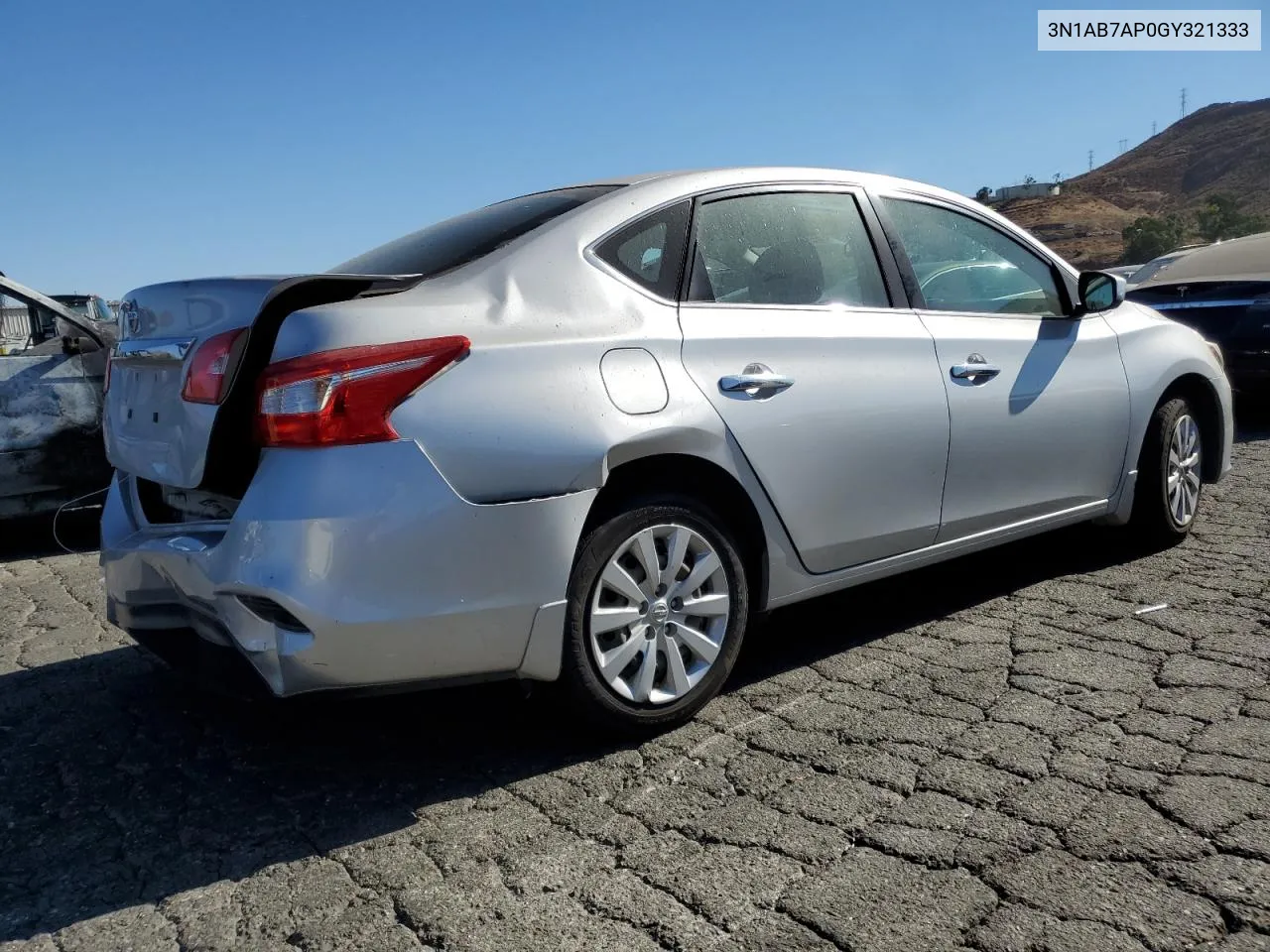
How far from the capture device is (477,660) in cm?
279

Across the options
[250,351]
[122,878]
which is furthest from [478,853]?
[250,351]

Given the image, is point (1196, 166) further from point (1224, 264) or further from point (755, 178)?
point (755, 178)

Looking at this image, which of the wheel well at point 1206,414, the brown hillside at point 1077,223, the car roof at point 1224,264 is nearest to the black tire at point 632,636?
the wheel well at point 1206,414

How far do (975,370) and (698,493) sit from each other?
1298 millimetres

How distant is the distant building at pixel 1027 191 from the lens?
7019cm

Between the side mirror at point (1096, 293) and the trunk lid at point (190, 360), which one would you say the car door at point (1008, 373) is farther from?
the trunk lid at point (190, 360)

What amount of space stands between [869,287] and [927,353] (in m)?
0.30

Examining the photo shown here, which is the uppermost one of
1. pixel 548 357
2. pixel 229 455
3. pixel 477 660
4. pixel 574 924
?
pixel 548 357

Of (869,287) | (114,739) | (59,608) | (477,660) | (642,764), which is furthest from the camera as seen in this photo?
(59,608)

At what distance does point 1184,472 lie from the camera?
199 inches

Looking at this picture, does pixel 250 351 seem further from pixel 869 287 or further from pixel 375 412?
pixel 869 287

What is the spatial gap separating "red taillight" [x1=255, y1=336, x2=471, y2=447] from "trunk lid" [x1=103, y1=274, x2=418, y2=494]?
0.15 meters

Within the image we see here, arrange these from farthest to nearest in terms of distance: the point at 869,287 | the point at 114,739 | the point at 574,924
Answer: the point at 869,287 → the point at 114,739 → the point at 574,924

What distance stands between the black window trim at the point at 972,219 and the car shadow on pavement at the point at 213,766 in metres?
1.22
